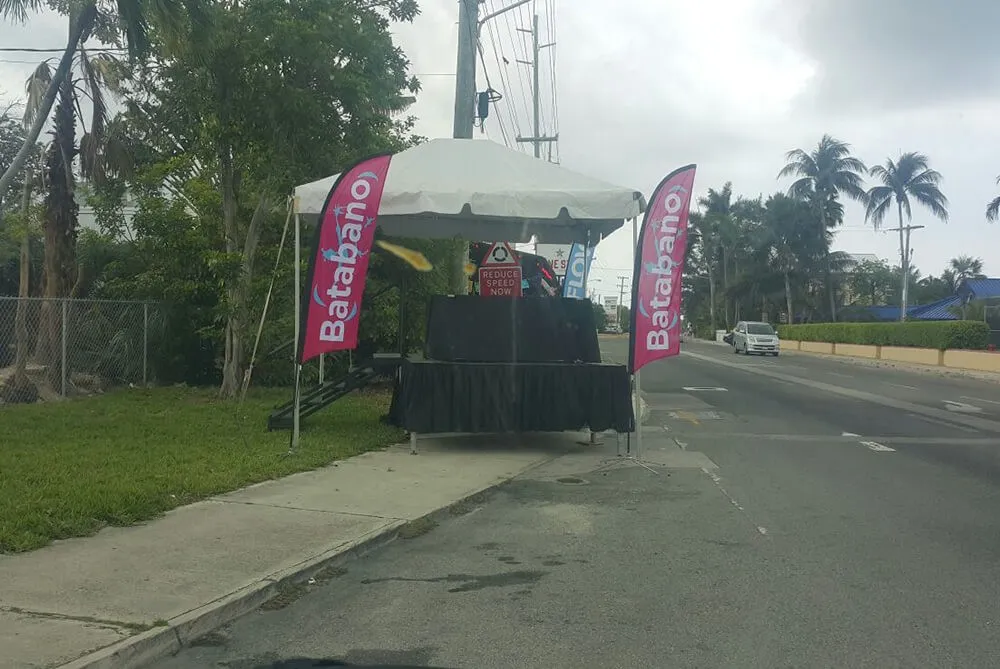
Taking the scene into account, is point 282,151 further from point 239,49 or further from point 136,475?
point 136,475

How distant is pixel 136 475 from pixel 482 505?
10.9 ft

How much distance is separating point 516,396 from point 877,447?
515cm

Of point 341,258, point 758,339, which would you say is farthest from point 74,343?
point 758,339

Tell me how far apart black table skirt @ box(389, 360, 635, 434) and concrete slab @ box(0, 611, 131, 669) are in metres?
6.70

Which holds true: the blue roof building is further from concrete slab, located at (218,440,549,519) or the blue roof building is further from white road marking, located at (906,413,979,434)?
concrete slab, located at (218,440,549,519)

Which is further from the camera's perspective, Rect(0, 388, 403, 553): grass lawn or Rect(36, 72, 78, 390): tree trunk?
Rect(36, 72, 78, 390): tree trunk

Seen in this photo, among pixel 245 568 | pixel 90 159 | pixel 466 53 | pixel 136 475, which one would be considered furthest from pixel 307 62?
pixel 245 568

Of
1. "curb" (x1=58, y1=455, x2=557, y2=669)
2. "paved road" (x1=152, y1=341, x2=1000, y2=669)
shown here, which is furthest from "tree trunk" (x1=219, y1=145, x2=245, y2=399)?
"curb" (x1=58, y1=455, x2=557, y2=669)

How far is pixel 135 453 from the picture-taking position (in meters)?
9.64

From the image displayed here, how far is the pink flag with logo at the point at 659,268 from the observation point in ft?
35.2

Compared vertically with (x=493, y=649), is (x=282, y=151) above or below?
above

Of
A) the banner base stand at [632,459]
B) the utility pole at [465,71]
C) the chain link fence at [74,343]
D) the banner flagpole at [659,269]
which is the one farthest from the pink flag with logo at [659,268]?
the chain link fence at [74,343]

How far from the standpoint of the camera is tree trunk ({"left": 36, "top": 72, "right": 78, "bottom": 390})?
1577 centimetres

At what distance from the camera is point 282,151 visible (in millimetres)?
14664
